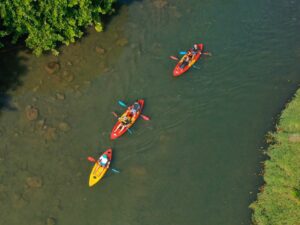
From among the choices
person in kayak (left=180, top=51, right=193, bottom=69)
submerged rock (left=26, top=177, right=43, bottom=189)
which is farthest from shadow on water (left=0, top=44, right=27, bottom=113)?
person in kayak (left=180, top=51, right=193, bottom=69)

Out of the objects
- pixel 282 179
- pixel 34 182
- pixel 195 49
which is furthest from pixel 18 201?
pixel 195 49

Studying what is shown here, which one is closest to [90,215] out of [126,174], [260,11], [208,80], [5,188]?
[126,174]

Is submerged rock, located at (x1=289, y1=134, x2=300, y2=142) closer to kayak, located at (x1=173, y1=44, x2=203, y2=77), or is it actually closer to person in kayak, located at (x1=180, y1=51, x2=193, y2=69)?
kayak, located at (x1=173, y1=44, x2=203, y2=77)

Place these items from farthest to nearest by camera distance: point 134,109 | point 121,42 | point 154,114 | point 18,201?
1. point 121,42
2. point 154,114
3. point 134,109
4. point 18,201

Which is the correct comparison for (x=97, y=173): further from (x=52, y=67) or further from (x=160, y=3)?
(x=160, y=3)

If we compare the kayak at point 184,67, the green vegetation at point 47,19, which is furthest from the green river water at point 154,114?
the green vegetation at point 47,19
